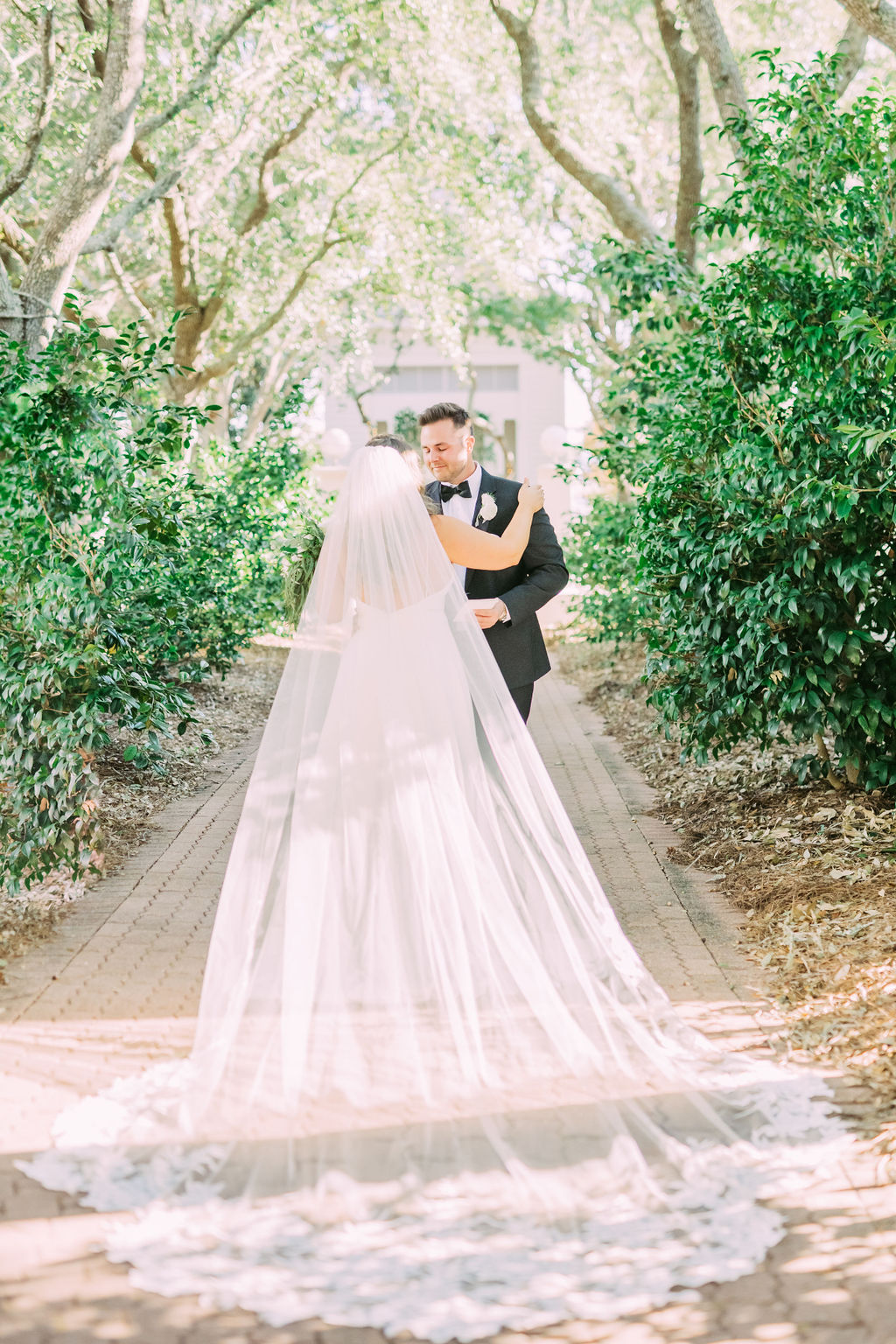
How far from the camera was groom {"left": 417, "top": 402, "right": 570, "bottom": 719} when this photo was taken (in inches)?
201

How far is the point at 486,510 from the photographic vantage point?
517 centimetres

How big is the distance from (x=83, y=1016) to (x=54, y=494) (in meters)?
2.26

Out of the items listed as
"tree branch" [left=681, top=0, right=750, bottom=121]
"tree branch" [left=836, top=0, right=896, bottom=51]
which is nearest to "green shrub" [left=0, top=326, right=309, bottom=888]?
"tree branch" [left=836, top=0, right=896, bottom=51]

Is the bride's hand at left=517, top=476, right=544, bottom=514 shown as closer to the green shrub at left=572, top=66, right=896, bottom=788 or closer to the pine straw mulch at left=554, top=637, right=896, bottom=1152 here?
the green shrub at left=572, top=66, right=896, bottom=788

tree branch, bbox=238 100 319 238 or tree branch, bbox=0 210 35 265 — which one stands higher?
tree branch, bbox=238 100 319 238

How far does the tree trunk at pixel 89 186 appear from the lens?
22.7ft

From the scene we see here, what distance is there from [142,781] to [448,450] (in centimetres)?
381

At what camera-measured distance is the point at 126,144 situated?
23.8 ft

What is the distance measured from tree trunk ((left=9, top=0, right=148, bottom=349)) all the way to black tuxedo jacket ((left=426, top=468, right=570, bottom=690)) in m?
3.18

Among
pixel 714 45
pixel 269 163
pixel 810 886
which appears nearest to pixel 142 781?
pixel 810 886

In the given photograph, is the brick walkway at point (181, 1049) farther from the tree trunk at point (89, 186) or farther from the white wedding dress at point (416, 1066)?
the tree trunk at point (89, 186)

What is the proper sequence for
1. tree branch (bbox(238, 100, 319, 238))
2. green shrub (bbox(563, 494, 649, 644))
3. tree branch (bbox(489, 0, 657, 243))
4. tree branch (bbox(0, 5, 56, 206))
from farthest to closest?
tree branch (bbox(238, 100, 319, 238)), green shrub (bbox(563, 494, 649, 644)), tree branch (bbox(489, 0, 657, 243)), tree branch (bbox(0, 5, 56, 206))

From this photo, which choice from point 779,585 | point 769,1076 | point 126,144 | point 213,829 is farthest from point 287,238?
point 769,1076

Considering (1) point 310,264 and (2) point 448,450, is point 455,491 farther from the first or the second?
(1) point 310,264
